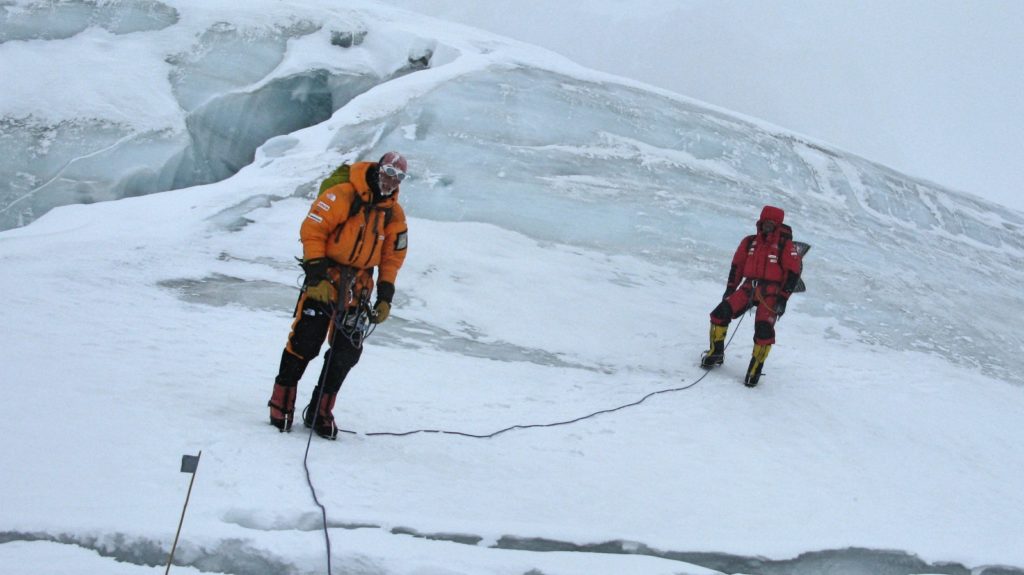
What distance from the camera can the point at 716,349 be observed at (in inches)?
242

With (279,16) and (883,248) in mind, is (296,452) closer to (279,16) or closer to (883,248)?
(883,248)

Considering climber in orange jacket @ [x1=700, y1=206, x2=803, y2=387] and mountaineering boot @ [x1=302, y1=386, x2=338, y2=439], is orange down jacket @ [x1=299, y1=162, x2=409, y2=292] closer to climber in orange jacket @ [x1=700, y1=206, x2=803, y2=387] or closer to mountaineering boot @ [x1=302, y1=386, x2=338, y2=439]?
mountaineering boot @ [x1=302, y1=386, x2=338, y2=439]

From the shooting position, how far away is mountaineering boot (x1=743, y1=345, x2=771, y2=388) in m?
5.83

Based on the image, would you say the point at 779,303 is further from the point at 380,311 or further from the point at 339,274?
the point at 339,274

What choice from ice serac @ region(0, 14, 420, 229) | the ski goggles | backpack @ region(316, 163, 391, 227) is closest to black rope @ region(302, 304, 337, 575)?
backpack @ region(316, 163, 391, 227)

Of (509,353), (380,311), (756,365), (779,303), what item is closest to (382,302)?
(380,311)

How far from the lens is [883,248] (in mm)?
10305

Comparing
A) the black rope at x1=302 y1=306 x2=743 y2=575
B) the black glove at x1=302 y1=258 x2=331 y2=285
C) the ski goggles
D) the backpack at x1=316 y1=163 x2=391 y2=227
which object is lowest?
the black rope at x1=302 y1=306 x2=743 y2=575

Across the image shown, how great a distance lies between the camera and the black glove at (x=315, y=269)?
→ 3.48 metres

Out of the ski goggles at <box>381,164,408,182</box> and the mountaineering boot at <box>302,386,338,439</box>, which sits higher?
the ski goggles at <box>381,164,408,182</box>

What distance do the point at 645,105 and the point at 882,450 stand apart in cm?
757

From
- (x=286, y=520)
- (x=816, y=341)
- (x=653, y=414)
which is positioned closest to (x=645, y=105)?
(x=816, y=341)

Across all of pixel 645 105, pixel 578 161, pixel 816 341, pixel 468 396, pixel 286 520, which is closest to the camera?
pixel 286 520

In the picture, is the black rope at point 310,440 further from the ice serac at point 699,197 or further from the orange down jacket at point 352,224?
the ice serac at point 699,197
